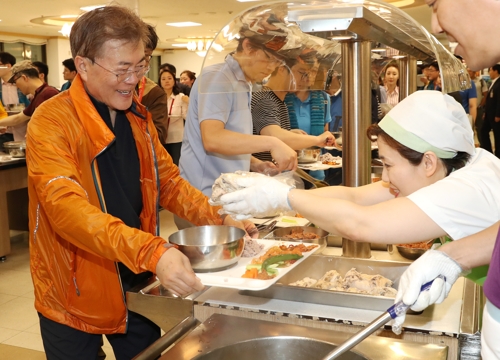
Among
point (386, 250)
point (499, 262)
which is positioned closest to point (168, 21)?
point (386, 250)

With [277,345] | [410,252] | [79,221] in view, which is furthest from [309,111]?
[277,345]

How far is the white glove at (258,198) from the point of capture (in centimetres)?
151

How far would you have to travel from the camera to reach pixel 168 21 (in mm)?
13328

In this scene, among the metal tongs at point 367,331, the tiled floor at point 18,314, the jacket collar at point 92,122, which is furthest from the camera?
the tiled floor at point 18,314

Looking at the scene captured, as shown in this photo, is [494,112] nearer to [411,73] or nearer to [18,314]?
[411,73]

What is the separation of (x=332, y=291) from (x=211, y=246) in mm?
365

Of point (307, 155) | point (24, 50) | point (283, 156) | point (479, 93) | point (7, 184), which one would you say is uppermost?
point (24, 50)

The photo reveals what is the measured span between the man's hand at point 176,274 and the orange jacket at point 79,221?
23mm

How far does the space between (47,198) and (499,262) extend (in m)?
1.16

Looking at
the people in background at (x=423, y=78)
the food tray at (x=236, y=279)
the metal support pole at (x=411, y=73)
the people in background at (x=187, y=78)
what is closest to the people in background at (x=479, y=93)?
the people in background at (x=423, y=78)

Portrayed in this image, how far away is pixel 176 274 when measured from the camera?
4.66 ft

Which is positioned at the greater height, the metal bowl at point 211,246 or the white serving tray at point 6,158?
the white serving tray at point 6,158

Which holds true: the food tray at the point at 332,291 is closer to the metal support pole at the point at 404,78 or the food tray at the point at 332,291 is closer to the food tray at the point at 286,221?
the food tray at the point at 286,221

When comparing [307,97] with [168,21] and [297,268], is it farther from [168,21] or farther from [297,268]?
[168,21]
